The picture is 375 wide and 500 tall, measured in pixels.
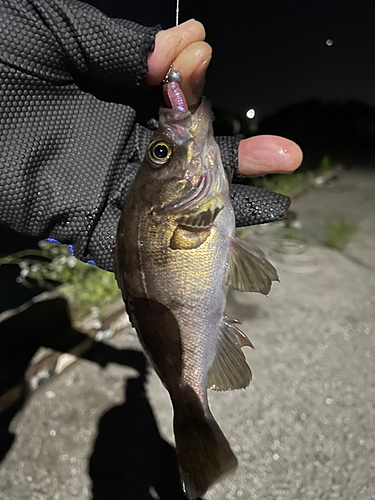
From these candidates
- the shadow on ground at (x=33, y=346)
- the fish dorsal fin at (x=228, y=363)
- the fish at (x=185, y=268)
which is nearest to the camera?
the fish at (x=185, y=268)

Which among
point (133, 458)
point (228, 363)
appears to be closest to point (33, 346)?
point (133, 458)

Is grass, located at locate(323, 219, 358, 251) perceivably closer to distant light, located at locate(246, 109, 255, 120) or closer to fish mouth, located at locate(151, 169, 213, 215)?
distant light, located at locate(246, 109, 255, 120)

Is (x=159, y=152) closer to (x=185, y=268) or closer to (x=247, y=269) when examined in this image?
(x=185, y=268)

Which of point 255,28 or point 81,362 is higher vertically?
point 255,28

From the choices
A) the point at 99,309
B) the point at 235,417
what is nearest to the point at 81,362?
the point at 99,309

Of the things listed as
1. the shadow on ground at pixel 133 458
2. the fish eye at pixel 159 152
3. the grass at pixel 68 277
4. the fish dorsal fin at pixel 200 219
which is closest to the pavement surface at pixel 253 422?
the shadow on ground at pixel 133 458

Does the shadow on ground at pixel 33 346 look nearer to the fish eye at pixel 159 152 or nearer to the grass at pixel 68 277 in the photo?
the grass at pixel 68 277

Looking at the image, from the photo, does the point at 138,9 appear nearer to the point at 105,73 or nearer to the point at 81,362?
the point at 105,73
